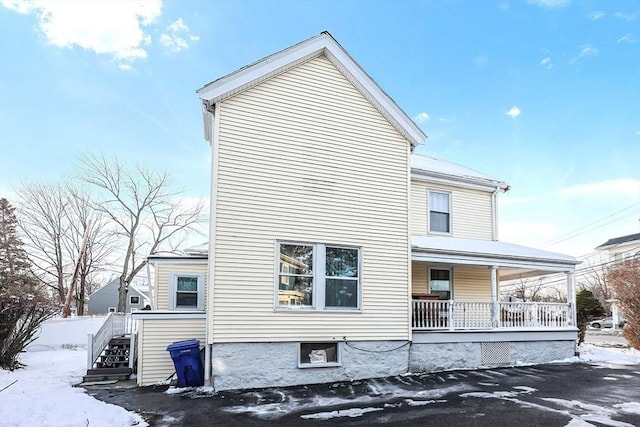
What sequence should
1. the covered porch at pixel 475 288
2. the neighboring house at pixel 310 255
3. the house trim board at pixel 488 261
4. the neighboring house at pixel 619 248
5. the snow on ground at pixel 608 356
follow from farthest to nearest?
the neighboring house at pixel 619 248, the snow on ground at pixel 608 356, the covered porch at pixel 475 288, the house trim board at pixel 488 261, the neighboring house at pixel 310 255

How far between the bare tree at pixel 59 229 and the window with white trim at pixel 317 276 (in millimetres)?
24243

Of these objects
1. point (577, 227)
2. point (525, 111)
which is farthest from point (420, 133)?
point (577, 227)

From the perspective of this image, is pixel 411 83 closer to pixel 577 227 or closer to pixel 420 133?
pixel 420 133

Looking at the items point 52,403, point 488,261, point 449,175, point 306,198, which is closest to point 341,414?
point 306,198

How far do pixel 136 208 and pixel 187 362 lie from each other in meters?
26.0

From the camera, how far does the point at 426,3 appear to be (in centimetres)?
1533

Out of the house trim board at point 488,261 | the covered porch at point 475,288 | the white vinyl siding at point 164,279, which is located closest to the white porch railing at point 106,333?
the white vinyl siding at point 164,279

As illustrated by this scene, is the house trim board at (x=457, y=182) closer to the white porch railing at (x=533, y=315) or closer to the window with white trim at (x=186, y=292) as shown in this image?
the white porch railing at (x=533, y=315)

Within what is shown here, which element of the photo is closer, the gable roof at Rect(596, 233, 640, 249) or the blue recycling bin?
the blue recycling bin

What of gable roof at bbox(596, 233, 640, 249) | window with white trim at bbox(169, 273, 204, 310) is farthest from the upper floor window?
gable roof at bbox(596, 233, 640, 249)

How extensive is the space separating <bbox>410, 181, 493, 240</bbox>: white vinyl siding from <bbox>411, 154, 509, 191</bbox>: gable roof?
25cm

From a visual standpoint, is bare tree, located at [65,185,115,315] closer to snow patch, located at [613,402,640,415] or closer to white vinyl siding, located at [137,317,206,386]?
white vinyl siding, located at [137,317,206,386]

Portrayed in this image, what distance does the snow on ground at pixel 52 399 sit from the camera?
21.5 feet

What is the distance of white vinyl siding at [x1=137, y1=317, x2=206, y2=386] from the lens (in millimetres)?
9844
